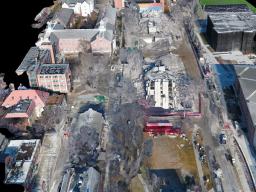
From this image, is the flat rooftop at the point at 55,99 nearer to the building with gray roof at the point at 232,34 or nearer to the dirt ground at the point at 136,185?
the dirt ground at the point at 136,185

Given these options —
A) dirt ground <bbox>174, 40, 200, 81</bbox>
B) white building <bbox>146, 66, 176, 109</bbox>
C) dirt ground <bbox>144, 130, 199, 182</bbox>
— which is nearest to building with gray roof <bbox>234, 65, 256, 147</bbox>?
dirt ground <bbox>174, 40, 200, 81</bbox>

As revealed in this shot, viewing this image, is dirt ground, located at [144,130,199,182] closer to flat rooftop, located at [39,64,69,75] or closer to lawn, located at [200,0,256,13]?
flat rooftop, located at [39,64,69,75]

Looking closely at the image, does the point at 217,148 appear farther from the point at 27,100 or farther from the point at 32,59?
the point at 32,59

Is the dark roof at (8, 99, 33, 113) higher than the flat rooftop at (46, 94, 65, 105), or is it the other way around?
the dark roof at (8, 99, 33, 113)

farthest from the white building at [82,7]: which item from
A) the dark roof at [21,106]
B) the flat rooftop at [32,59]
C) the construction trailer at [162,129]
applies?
the construction trailer at [162,129]

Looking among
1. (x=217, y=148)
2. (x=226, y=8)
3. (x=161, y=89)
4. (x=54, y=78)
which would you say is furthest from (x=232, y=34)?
(x=54, y=78)

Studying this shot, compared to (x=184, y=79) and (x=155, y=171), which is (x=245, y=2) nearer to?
(x=184, y=79)

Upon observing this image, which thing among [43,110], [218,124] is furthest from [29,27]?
[218,124]
